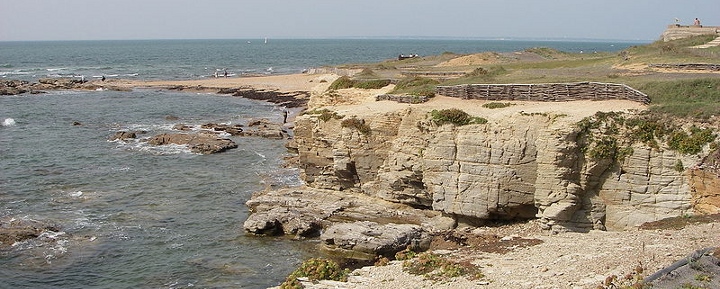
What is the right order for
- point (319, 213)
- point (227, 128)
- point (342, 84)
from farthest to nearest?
1. point (227, 128)
2. point (342, 84)
3. point (319, 213)

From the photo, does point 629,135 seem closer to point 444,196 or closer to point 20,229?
point 444,196

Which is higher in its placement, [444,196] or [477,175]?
[477,175]

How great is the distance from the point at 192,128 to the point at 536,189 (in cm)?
3912

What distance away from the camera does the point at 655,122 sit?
76.8 feet

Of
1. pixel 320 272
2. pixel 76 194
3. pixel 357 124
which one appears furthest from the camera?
pixel 76 194

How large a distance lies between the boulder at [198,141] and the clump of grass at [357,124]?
19.1 meters

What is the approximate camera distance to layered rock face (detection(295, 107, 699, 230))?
23141 mm

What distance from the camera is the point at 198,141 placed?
48531mm

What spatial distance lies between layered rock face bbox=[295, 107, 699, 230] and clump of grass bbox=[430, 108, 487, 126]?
1.00ft

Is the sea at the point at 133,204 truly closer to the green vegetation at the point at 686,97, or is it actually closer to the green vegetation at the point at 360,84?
the green vegetation at the point at 360,84

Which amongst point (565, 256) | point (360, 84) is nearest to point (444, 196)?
point (565, 256)

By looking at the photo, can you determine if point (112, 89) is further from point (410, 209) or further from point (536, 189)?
point (536, 189)

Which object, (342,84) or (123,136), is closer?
(342,84)

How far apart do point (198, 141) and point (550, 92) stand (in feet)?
96.3
